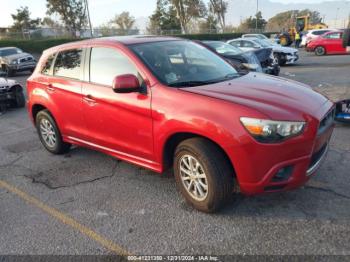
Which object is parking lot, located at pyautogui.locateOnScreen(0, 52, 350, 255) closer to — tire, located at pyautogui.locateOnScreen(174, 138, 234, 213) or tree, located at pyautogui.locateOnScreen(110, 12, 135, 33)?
tire, located at pyautogui.locateOnScreen(174, 138, 234, 213)

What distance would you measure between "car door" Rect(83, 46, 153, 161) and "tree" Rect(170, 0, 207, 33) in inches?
2344

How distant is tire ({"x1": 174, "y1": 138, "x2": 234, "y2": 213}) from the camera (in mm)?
3307

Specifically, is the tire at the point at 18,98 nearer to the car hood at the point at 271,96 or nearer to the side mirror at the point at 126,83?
the side mirror at the point at 126,83

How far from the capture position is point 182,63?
4227 mm

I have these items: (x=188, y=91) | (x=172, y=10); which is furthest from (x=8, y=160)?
(x=172, y=10)

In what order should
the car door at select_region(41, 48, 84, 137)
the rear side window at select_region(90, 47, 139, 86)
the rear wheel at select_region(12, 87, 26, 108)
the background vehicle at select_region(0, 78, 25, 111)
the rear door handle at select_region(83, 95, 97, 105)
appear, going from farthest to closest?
the rear wheel at select_region(12, 87, 26, 108)
the background vehicle at select_region(0, 78, 25, 111)
the car door at select_region(41, 48, 84, 137)
the rear door handle at select_region(83, 95, 97, 105)
the rear side window at select_region(90, 47, 139, 86)

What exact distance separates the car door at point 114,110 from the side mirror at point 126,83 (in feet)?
0.43

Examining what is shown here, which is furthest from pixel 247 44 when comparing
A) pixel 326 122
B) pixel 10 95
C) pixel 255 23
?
pixel 255 23

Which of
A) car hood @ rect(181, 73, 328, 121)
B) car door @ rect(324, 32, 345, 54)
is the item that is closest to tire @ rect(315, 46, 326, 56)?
car door @ rect(324, 32, 345, 54)

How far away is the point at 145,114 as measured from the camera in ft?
12.4

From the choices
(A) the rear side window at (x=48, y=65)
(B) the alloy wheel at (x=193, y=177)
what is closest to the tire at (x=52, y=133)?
(A) the rear side window at (x=48, y=65)

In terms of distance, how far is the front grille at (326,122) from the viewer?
3322mm

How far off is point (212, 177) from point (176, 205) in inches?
28.8

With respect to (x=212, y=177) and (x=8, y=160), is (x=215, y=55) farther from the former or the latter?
(x=8, y=160)
